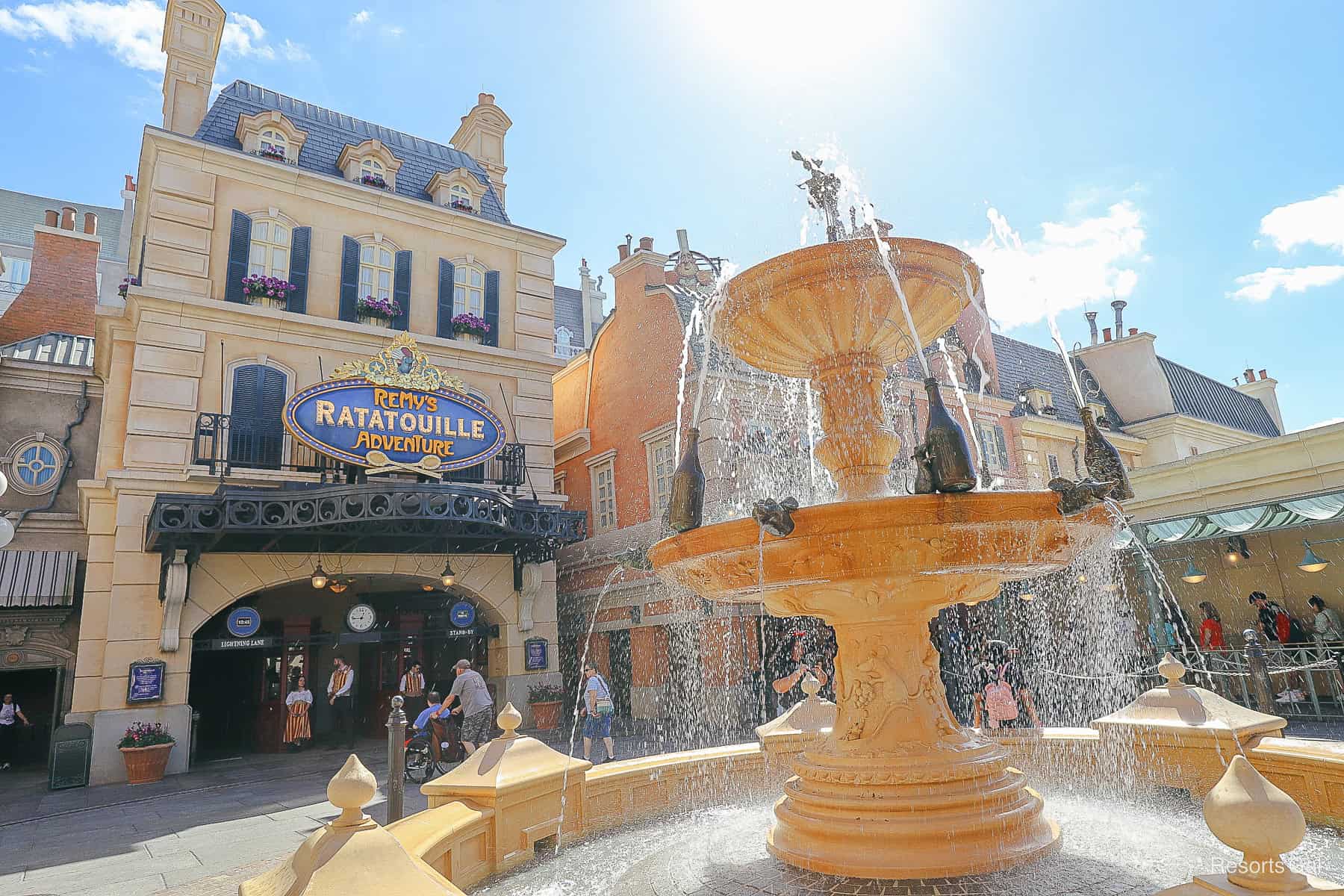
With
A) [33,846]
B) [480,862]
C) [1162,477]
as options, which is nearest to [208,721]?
[33,846]

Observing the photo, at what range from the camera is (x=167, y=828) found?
8922 mm

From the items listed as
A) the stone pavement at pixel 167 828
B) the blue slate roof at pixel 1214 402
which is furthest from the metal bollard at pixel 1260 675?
the blue slate roof at pixel 1214 402

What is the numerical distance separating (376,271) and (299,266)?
168 centimetres

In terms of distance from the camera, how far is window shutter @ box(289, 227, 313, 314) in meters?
16.4

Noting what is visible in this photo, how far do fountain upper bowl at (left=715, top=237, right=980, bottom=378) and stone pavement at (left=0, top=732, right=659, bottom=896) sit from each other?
5.82m

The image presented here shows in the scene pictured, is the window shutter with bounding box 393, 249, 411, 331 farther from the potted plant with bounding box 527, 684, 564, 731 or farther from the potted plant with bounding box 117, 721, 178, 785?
the potted plant with bounding box 117, 721, 178, 785

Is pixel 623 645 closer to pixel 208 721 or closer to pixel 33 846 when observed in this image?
pixel 208 721

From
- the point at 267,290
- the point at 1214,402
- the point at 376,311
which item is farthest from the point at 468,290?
the point at 1214,402

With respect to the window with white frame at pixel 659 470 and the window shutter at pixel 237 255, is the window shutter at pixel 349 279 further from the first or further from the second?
the window with white frame at pixel 659 470

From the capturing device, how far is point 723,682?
710 inches

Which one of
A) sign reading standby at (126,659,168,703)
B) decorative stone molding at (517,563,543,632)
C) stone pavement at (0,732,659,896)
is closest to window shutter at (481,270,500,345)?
decorative stone molding at (517,563,543,632)

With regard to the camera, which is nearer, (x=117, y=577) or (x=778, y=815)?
(x=778, y=815)

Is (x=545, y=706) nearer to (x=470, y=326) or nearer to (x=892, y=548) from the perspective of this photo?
(x=470, y=326)

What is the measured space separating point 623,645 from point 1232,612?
1524 cm
